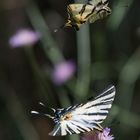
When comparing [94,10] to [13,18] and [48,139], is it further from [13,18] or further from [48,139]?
[13,18]

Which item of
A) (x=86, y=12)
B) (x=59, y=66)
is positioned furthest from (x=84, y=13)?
(x=59, y=66)

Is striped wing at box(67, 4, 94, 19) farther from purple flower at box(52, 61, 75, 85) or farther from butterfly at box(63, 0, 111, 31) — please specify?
purple flower at box(52, 61, 75, 85)

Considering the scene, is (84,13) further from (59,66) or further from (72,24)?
(59,66)

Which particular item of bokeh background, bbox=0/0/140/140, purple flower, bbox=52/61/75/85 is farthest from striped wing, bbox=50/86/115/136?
purple flower, bbox=52/61/75/85

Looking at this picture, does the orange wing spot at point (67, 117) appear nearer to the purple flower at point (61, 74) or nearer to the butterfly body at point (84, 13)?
the butterfly body at point (84, 13)

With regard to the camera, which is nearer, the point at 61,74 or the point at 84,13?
the point at 84,13

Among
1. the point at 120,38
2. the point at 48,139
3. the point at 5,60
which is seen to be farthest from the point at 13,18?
the point at 48,139
